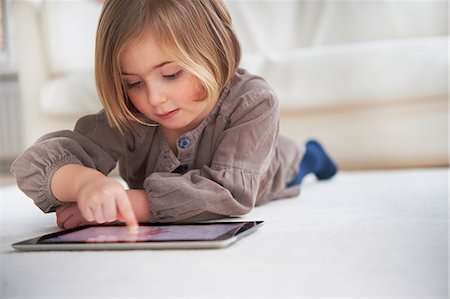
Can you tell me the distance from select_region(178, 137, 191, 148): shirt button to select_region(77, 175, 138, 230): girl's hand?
0.20 meters

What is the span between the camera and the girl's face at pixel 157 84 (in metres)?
0.75

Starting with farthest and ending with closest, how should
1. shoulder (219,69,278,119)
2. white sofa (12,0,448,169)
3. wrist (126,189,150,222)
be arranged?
white sofa (12,0,448,169) < shoulder (219,69,278,119) < wrist (126,189,150,222)

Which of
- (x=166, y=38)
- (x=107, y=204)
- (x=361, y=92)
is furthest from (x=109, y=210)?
(x=361, y=92)

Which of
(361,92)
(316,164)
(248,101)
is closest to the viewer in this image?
(248,101)

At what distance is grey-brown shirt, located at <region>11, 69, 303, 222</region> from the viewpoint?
2.43 ft

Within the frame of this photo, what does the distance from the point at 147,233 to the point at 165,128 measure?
26 centimetres

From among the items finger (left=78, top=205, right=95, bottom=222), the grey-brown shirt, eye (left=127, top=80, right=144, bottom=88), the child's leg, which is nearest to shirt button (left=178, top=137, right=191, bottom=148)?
the grey-brown shirt

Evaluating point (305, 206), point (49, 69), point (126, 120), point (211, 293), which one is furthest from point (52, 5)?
point (211, 293)

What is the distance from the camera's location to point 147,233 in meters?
0.63

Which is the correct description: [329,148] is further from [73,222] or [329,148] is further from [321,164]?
[73,222]

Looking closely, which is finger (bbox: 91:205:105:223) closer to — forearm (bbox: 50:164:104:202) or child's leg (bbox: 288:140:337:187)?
forearm (bbox: 50:164:104:202)

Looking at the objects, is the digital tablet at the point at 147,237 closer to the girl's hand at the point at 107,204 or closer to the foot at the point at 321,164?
the girl's hand at the point at 107,204

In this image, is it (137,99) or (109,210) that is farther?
(137,99)

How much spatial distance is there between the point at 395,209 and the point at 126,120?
1.13 feet
